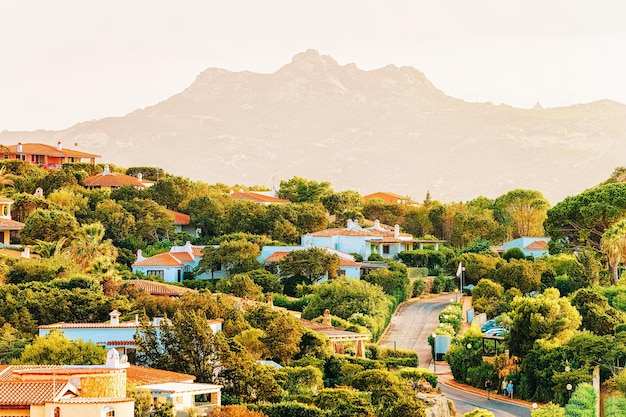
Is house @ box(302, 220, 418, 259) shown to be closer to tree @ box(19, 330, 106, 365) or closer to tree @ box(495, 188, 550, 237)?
tree @ box(495, 188, 550, 237)

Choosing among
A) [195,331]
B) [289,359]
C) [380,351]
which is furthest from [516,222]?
[195,331]

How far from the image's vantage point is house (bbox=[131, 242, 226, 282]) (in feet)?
212

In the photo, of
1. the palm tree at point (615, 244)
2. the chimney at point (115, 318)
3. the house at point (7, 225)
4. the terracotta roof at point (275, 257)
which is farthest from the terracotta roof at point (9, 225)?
the palm tree at point (615, 244)

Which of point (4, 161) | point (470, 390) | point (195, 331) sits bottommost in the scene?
point (470, 390)

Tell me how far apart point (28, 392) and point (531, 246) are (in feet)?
184

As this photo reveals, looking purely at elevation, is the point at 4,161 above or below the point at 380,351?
above

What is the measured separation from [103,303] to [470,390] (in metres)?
13.4

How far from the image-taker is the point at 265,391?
1396 inches

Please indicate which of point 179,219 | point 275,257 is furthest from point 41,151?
point 275,257

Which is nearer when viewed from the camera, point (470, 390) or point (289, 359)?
point (289, 359)

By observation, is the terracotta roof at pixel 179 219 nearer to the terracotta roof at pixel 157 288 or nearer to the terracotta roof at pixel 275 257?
the terracotta roof at pixel 275 257

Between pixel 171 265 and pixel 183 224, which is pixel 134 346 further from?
pixel 183 224

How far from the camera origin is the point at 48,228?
6406 cm

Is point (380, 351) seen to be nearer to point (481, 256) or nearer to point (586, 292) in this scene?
point (586, 292)
